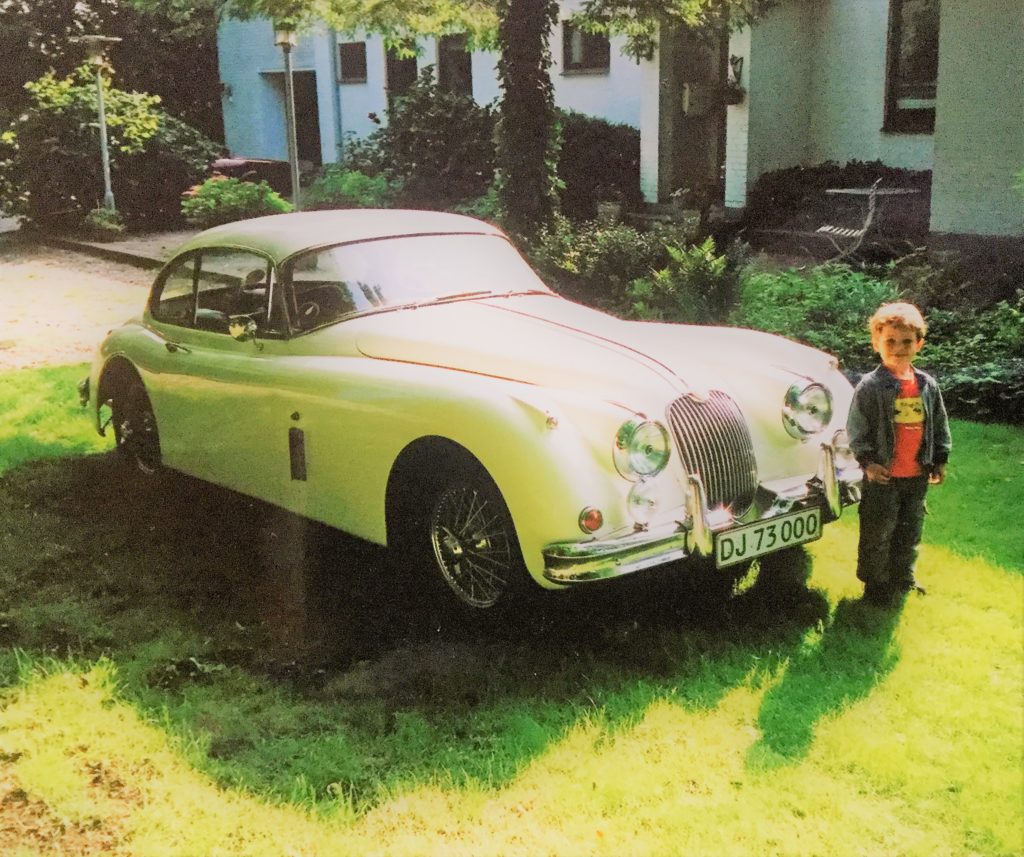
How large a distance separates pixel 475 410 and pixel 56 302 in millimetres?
7191

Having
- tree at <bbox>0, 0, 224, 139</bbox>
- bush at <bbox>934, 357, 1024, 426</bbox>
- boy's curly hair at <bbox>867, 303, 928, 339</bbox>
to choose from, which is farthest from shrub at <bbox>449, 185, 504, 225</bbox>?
boy's curly hair at <bbox>867, 303, 928, 339</bbox>

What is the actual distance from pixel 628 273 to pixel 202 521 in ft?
14.9

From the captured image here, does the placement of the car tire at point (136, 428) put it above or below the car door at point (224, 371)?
below

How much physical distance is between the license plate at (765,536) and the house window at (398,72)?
17334 mm

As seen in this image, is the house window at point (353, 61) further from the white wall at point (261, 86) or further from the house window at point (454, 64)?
the house window at point (454, 64)

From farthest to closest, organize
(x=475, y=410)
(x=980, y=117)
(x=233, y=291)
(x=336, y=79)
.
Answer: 1. (x=336, y=79)
2. (x=980, y=117)
3. (x=233, y=291)
4. (x=475, y=410)

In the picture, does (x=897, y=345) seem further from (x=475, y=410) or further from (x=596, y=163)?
(x=596, y=163)

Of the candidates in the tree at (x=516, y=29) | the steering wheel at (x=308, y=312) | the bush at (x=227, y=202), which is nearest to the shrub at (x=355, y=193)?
the bush at (x=227, y=202)

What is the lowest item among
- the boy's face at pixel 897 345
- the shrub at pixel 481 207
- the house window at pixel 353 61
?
the shrub at pixel 481 207

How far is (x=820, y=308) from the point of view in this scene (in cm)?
828

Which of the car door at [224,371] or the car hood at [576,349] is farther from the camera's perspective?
the car door at [224,371]

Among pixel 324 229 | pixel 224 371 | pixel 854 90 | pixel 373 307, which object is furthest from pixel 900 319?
pixel 854 90

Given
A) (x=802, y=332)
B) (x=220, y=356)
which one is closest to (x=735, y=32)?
(x=802, y=332)

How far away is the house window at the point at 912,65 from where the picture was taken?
12.7m
